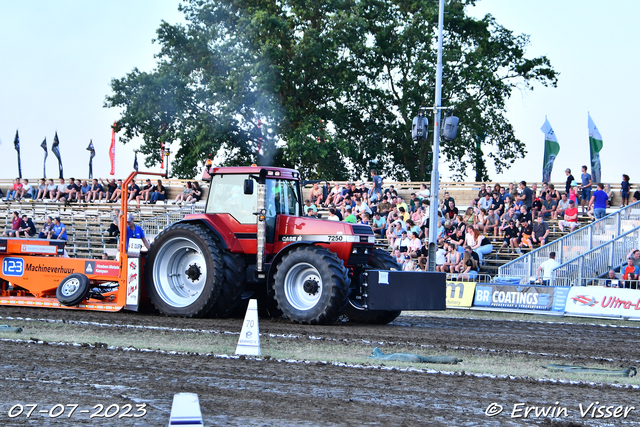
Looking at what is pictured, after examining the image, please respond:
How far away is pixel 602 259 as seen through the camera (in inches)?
731

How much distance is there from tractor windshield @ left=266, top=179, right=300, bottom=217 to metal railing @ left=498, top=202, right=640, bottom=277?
7880 millimetres

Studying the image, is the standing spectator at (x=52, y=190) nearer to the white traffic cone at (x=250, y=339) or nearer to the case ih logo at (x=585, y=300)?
the case ih logo at (x=585, y=300)

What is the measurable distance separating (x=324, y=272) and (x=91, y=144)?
125 feet

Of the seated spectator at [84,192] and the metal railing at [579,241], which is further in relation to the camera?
the seated spectator at [84,192]

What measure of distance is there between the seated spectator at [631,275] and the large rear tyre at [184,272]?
968 centimetres

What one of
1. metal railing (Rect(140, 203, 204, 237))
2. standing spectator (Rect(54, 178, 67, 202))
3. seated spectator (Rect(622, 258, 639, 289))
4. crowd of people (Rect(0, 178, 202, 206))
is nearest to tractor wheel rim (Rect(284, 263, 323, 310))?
seated spectator (Rect(622, 258, 639, 289))

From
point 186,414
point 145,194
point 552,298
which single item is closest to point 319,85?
point 145,194

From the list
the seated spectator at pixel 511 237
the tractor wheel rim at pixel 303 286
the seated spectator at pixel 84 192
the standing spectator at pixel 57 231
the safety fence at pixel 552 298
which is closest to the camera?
the tractor wheel rim at pixel 303 286

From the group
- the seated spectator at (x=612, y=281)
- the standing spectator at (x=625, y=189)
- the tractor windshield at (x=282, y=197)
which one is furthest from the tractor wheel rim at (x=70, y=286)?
the standing spectator at (x=625, y=189)

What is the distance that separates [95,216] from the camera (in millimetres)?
28156

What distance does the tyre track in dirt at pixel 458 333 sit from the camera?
9891 millimetres

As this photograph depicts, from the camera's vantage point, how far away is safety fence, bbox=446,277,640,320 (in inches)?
632

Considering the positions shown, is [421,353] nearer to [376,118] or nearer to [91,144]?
[376,118]

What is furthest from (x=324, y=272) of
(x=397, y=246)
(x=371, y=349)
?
(x=397, y=246)
